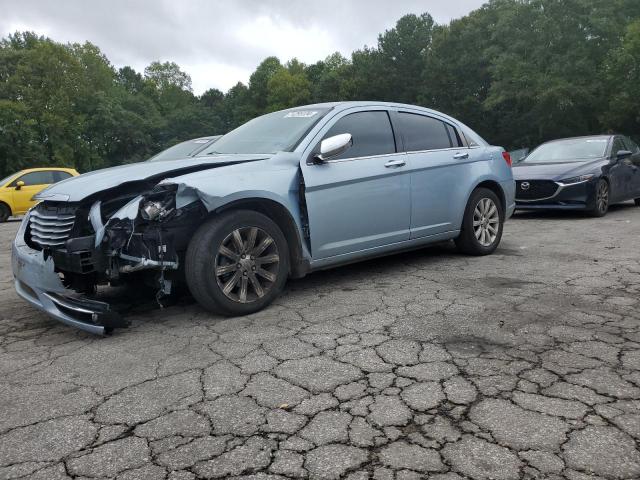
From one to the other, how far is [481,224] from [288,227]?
264 cm

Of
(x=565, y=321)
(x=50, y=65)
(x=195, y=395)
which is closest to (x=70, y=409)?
(x=195, y=395)

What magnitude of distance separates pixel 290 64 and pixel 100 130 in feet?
137

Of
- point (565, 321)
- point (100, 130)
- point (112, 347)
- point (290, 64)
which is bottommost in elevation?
point (565, 321)

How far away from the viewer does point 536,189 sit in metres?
9.51

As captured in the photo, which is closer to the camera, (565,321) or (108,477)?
(108,477)

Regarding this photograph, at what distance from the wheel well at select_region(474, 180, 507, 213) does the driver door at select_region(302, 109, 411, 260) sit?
1.36 meters

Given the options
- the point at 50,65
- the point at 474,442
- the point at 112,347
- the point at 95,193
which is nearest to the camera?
the point at 474,442

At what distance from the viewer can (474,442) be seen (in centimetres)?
223

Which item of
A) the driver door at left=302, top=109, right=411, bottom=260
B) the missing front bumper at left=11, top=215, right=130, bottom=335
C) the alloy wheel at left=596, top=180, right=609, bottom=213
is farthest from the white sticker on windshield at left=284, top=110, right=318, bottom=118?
the alloy wheel at left=596, top=180, right=609, bottom=213

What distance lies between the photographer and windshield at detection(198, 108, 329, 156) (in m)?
4.61

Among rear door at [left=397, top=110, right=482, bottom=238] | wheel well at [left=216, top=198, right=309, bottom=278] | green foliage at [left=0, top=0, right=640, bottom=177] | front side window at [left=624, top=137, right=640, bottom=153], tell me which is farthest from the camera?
green foliage at [left=0, top=0, right=640, bottom=177]

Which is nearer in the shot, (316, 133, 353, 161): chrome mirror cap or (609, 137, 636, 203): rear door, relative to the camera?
(316, 133, 353, 161): chrome mirror cap

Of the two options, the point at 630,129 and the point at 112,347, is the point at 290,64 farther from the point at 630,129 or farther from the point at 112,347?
the point at 112,347

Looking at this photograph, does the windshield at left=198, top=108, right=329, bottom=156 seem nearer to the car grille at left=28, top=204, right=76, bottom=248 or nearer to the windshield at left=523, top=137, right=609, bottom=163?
the car grille at left=28, top=204, right=76, bottom=248
